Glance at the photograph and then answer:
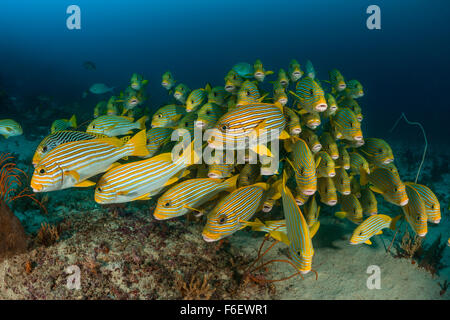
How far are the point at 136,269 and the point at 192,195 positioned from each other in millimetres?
1382

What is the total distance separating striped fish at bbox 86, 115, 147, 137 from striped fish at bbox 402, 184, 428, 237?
16.0ft

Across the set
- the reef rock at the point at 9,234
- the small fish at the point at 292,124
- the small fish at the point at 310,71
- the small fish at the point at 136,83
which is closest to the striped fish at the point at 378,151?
the small fish at the point at 292,124

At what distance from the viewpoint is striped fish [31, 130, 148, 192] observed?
250cm

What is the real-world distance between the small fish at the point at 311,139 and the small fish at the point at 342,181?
2.02ft

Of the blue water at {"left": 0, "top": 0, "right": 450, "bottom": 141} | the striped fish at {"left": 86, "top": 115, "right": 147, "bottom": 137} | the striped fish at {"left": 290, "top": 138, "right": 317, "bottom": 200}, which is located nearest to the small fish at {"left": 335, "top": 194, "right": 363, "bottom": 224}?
the striped fish at {"left": 290, "top": 138, "right": 317, "bottom": 200}

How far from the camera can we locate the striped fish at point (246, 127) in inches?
113

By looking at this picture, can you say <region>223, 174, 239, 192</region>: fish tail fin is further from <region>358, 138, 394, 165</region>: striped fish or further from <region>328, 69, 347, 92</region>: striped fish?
<region>328, 69, 347, 92</region>: striped fish

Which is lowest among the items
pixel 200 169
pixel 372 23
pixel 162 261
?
pixel 162 261

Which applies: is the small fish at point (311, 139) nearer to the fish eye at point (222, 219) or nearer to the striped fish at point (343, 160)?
the striped fish at point (343, 160)

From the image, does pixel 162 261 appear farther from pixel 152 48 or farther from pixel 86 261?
pixel 152 48

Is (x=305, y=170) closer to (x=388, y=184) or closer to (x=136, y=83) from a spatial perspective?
(x=388, y=184)

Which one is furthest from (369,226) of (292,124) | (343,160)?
(292,124)

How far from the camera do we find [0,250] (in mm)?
3361

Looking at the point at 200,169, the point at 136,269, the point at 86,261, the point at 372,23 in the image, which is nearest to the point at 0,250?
the point at 86,261
